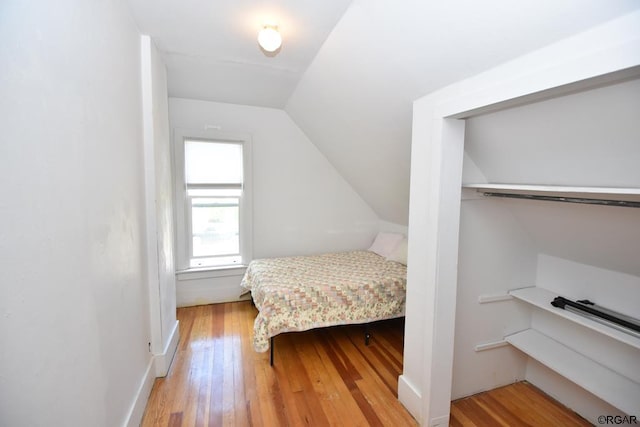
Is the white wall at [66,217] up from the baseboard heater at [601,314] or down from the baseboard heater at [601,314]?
up

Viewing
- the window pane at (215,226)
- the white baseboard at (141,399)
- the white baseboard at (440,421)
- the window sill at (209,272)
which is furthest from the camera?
the window pane at (215,226)

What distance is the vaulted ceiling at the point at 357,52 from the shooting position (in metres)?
1.15

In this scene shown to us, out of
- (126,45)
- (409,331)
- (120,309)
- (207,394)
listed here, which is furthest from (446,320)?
(126,45)

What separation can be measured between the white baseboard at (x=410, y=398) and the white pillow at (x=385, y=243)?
1.76 meters

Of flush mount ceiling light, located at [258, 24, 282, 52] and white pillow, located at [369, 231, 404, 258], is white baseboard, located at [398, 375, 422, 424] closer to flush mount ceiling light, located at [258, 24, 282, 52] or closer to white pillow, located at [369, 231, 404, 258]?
white pillow, located at [369, 231, 404, 258]

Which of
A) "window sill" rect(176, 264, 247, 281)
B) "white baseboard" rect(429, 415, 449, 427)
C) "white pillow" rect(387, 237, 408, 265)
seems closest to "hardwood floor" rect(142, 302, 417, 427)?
"white baseboard" rect(429, 415, 449, 427)

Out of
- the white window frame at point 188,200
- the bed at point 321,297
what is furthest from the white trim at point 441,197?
the white window frame at point 188,200

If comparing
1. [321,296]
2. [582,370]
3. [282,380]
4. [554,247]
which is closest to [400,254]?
[321,296]

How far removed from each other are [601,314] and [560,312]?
19cm

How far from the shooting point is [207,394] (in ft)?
6.70

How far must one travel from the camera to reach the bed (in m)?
2.40

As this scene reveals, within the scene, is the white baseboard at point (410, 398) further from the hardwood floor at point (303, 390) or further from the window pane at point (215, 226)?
the window pane at point (215, 226)

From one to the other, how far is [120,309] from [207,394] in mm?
963

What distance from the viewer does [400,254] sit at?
3.33 metres
